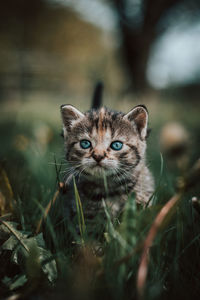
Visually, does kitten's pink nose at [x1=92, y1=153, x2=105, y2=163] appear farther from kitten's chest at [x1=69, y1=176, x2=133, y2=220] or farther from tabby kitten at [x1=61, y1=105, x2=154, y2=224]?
kitten's chest at [x1=69, y1=176, x2=133, y2=220]

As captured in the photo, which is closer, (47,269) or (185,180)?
(185,180)

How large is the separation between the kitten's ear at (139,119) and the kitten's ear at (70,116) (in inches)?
10.9

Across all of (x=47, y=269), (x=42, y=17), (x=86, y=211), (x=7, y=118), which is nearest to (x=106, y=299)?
(x=47, y=269)

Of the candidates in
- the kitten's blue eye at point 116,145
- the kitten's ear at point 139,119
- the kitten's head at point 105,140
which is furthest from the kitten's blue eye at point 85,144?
the kitten's ear at point 139,119

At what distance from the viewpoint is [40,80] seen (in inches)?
512

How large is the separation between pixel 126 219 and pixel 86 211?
0.55 m

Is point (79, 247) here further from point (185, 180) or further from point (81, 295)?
point (185, 180)

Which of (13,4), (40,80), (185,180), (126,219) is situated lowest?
(126,219)

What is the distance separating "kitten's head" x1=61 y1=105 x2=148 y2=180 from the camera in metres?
1.31

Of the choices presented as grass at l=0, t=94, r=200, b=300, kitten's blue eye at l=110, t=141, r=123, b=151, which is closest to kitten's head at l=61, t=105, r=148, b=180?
kitten's blue eye at l=110, t=141, r=123, b=151

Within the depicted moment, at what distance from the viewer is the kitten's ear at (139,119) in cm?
140

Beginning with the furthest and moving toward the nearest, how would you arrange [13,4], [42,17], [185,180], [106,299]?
1. [42,17]
2. [13,4]
3. [106,299]
4. [185,180]

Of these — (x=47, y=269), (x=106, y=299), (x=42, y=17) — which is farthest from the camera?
(x=42, y=17)

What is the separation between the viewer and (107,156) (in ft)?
4.29
